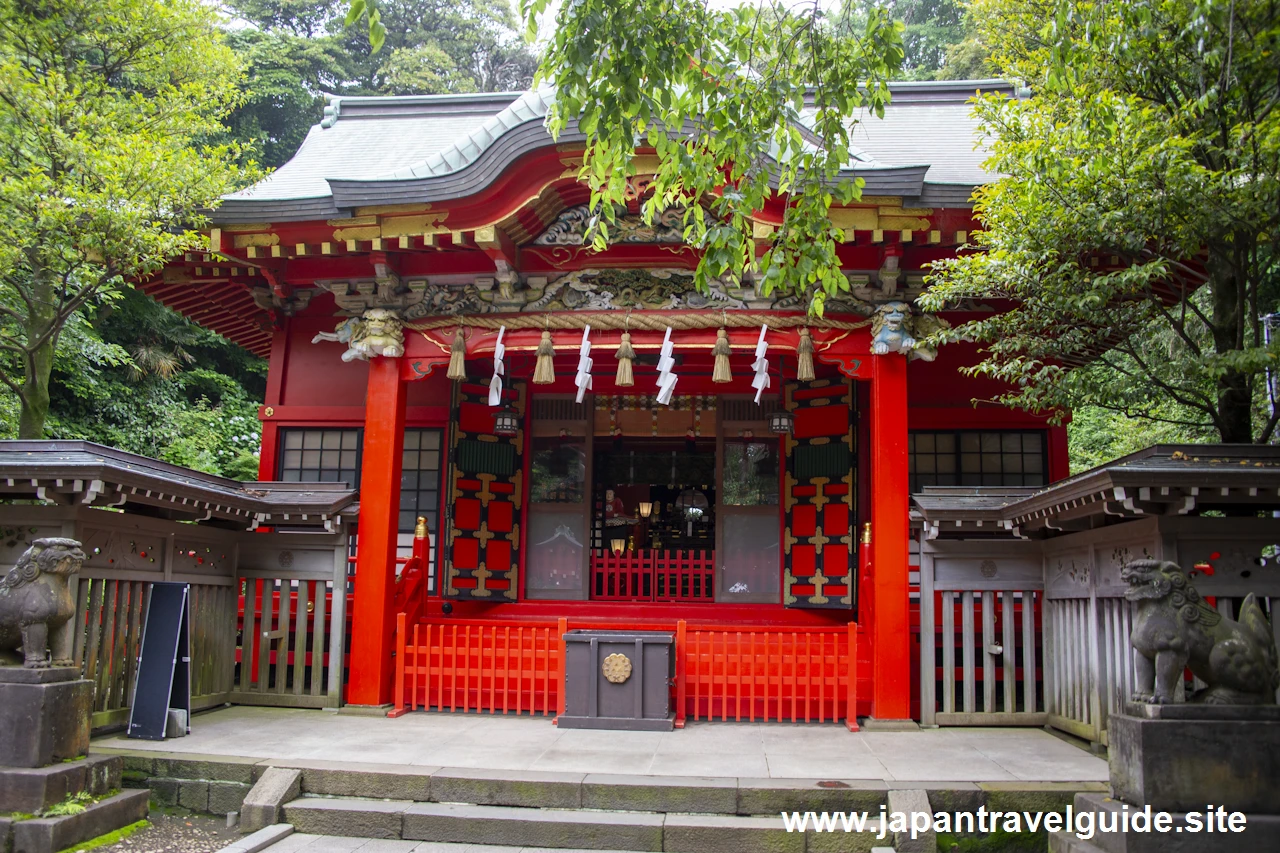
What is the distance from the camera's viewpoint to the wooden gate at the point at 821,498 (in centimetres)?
1036

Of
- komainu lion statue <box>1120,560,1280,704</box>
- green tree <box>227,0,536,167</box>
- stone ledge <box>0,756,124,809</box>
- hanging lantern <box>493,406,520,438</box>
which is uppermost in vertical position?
green tree <box>227,0,536,167</box>

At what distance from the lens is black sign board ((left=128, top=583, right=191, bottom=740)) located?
7297 mm

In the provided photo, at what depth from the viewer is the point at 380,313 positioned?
9250mm

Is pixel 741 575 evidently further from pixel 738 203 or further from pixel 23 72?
pixel 23 72

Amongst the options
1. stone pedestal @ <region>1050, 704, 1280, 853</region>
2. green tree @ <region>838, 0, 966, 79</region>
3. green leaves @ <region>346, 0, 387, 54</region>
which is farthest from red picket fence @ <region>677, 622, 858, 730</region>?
green tree @ <region>838, 0, 966, 79</region>

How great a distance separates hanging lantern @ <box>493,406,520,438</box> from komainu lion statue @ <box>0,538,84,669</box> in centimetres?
545

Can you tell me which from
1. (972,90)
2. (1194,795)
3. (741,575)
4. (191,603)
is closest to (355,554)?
(191,603)

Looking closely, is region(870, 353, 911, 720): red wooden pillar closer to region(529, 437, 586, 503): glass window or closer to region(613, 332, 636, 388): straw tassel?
A: region(613, 332, 636, 388): straw tassel

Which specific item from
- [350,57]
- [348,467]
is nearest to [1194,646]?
[348,467]

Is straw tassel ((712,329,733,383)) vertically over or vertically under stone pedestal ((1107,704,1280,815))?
over

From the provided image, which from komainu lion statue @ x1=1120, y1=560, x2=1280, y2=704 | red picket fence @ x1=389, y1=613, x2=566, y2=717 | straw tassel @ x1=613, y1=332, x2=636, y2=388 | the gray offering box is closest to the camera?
komainu lion statue @ x1=1120, y1=560, x2=1280, y2=704

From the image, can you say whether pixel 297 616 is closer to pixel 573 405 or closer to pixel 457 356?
pixel 457 356

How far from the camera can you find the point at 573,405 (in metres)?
12.2

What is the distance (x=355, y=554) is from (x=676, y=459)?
228 inches
